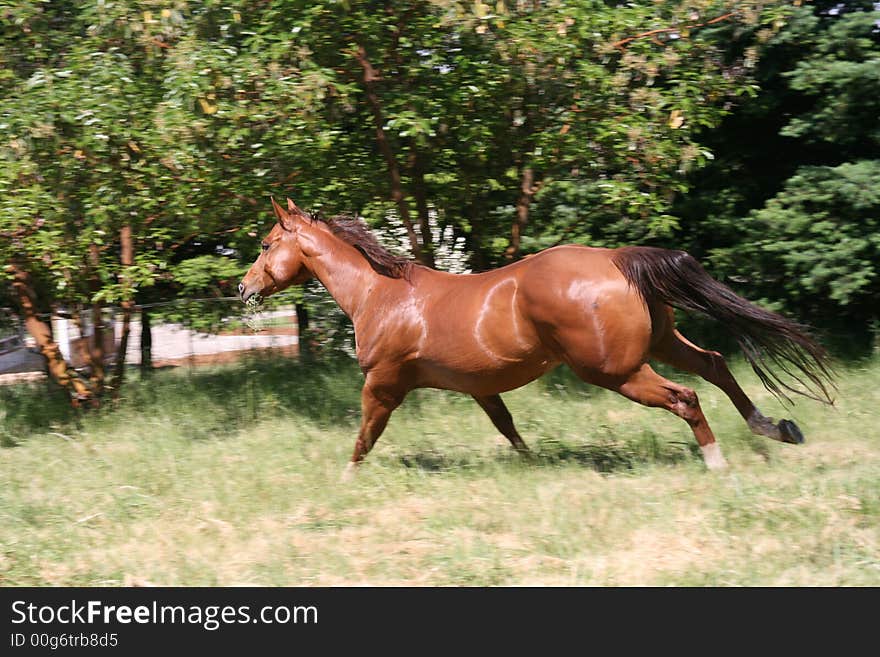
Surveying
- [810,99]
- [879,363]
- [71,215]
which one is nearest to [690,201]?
[810,99]

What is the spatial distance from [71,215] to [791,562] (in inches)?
267

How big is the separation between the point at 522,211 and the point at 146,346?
4.85m

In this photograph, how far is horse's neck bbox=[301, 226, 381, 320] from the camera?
736 cm

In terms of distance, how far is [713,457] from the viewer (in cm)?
641

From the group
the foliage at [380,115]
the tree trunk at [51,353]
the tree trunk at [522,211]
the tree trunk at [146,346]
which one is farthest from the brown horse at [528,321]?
the tree trunk at [146,346]

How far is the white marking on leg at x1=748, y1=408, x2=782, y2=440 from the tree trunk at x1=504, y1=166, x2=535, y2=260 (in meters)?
3.84

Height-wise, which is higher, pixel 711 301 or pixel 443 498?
pixel 711 301

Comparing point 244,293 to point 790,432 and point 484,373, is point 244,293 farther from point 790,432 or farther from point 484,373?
point 790,432

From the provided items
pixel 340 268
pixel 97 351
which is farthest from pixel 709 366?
pixel 97 351

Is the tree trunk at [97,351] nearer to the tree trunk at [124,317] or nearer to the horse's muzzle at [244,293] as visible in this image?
the tree trunk at [124,317]

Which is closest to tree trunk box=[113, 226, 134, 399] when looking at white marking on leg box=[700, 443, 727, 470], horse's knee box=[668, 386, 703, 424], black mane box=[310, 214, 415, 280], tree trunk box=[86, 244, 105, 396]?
tree trunk box=[86, 244, 105, 396]

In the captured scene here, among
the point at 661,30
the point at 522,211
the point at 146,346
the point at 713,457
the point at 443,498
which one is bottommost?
the point at 146,346

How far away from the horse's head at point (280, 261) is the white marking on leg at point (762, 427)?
3507mm

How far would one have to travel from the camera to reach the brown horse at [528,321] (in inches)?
249
